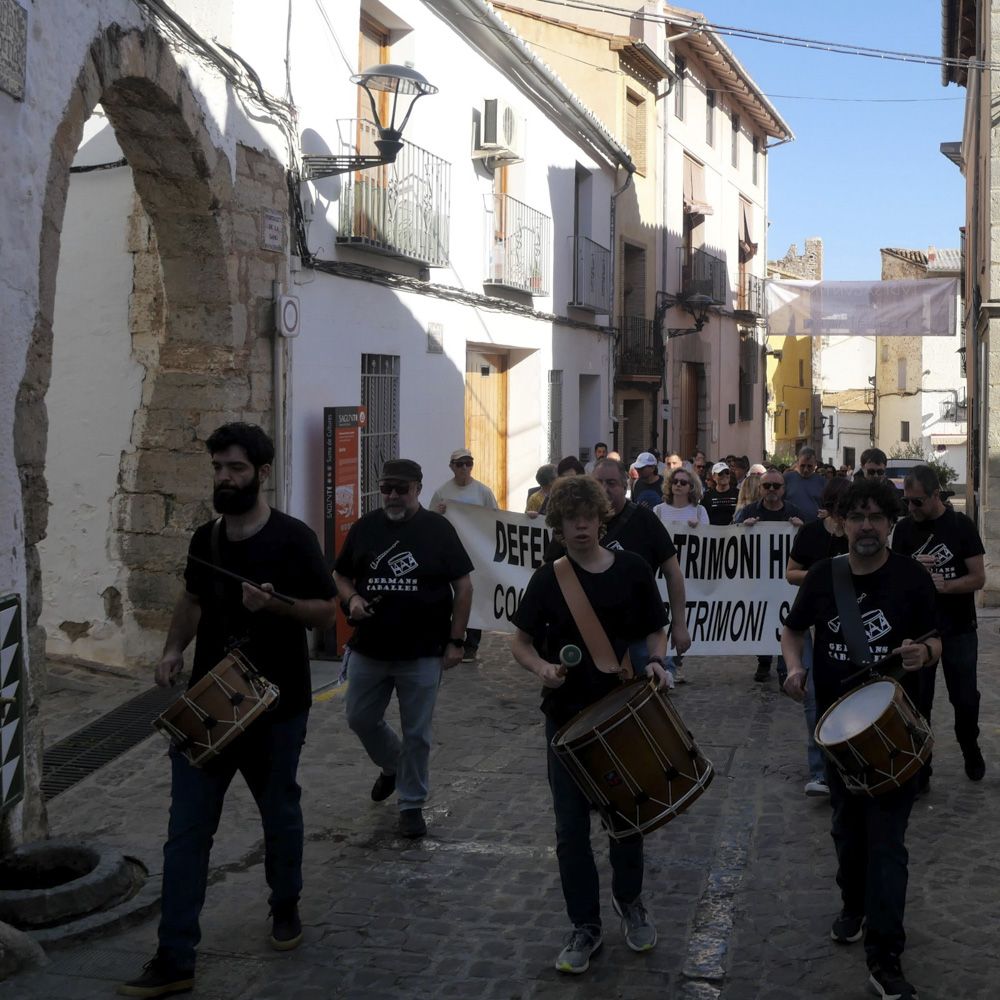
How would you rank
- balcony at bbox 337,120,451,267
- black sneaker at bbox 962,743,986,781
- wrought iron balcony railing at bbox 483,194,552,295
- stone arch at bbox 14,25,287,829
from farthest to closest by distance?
wrought iron balcony railing at bbox 483,194,552,295, balcony at bbox 337,120,451,267, stone arch at bbox 14,25,287,829, black sneaker at bbox 962,743,986,781

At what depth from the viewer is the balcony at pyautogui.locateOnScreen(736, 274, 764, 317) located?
30.1 m

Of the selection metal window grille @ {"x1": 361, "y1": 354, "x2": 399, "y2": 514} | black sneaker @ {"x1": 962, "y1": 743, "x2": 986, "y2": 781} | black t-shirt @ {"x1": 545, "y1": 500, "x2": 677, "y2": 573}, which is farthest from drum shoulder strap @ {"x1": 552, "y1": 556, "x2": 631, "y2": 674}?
metal window grille @ {"x1": 361, "y1": 354, "x2": 399, "y2": 514}

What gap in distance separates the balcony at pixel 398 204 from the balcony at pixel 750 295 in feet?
58.8

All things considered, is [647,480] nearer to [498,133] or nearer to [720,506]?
[720,506]

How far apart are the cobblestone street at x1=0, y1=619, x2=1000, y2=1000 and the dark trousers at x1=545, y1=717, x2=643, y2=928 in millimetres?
198

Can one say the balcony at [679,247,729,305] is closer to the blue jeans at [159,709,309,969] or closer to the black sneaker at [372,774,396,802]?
the black sneaker at [372,774,396,802]

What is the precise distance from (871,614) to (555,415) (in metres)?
14.0

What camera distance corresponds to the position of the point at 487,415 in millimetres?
16281

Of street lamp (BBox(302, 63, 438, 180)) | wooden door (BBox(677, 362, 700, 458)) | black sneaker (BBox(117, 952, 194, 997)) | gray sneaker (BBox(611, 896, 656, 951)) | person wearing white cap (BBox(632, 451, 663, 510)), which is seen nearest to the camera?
black sneaker (BBox(117, 952, 194, 997))

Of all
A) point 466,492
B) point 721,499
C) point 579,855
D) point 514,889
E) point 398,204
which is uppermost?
point 398,204

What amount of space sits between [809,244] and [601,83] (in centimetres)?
3497

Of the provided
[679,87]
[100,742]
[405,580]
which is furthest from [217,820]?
[679,87]

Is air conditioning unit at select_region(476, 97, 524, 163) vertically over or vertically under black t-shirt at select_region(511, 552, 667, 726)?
over

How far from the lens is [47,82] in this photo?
5902mm
